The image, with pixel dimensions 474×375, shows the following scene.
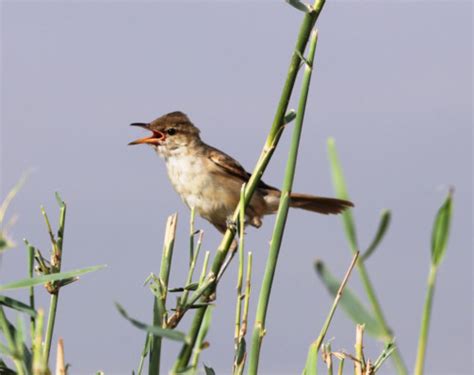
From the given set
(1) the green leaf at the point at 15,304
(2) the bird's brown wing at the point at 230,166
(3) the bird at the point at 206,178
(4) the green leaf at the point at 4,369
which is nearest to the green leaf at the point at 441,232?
(1) the green leaf at the point at 15,304

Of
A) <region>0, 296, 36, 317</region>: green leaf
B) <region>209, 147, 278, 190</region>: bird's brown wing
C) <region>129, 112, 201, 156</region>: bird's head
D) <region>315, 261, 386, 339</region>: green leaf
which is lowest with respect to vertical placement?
<region>0, 296, 36, 317</region>: green leaf

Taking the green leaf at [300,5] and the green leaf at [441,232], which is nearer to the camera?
the green leaf at [441,232]

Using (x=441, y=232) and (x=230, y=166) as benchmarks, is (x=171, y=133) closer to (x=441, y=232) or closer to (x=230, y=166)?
(x=230, y=166)

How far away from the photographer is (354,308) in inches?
26.1

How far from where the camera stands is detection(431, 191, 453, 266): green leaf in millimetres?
648

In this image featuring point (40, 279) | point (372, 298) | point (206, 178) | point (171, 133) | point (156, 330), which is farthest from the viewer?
point (171, 133)

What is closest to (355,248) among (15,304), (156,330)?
(156,330)

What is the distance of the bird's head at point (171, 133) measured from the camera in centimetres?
657

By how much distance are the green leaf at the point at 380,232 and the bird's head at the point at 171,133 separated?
578cm

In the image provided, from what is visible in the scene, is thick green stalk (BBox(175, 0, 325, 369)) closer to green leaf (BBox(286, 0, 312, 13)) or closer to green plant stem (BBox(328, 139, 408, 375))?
green leaf (BBox(286, 0, 312, 13))

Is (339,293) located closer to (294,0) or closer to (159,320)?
(294,0)

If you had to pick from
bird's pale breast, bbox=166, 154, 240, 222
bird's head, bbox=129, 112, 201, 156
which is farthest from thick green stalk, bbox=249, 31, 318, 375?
bird's head, bbox=129, 112, 201, 156

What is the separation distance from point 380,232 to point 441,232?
5cm

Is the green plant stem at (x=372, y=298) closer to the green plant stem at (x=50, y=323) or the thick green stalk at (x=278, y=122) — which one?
the thick green stalk at (x=278, y=122)
